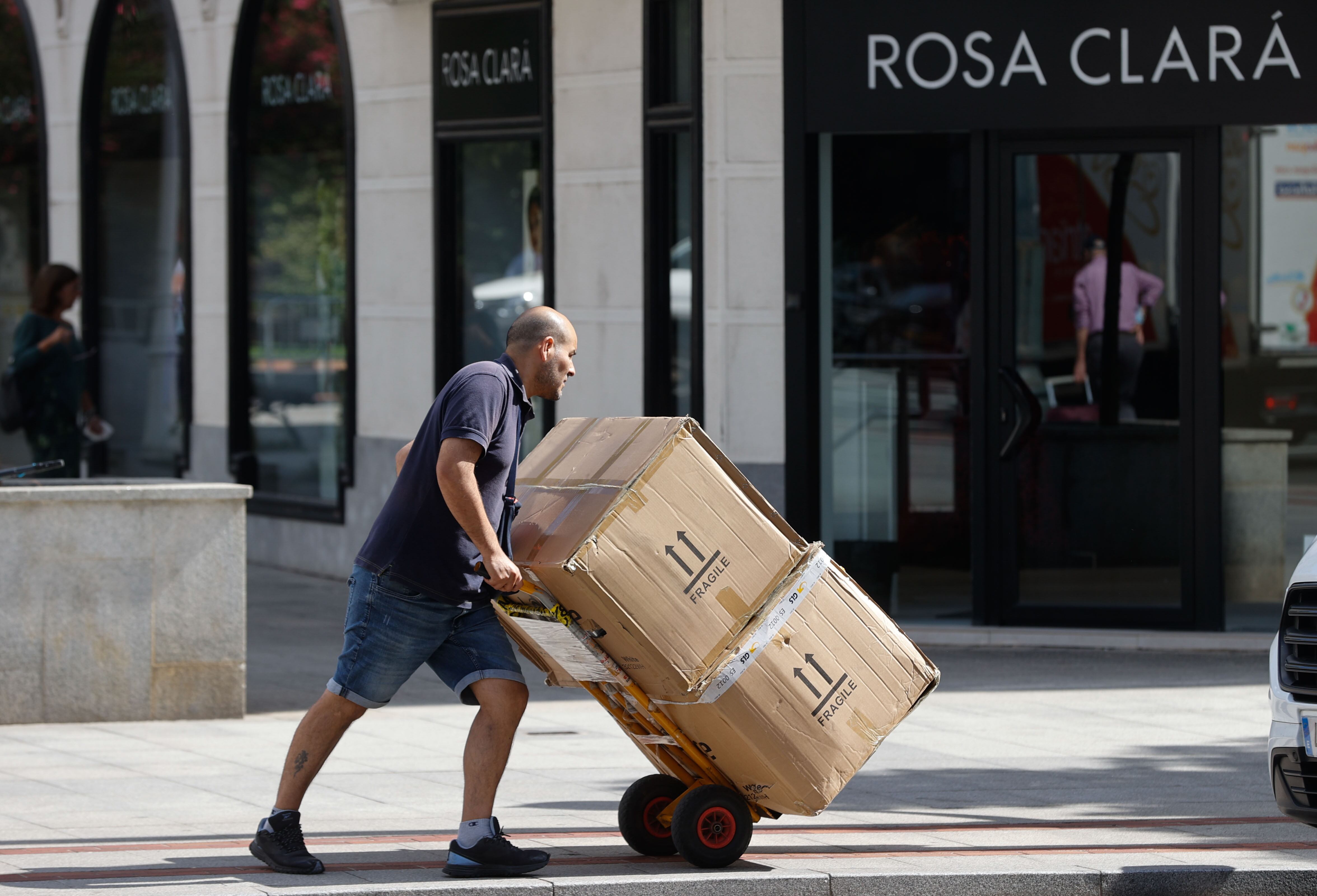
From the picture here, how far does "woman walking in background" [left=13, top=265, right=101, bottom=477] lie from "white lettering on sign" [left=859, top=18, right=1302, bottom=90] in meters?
5.24

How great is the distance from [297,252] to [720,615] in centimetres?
954

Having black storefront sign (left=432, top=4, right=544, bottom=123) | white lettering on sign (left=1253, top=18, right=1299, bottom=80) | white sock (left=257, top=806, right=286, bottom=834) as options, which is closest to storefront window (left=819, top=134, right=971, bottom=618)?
white lettering on sign (left=1253, top=18, right=1299, bottom=80)

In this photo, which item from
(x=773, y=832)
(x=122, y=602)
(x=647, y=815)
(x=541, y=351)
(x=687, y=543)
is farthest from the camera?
(x=122, y=602)

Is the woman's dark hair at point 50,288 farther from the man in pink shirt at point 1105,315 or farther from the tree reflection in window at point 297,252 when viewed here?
the man in pink shirt at point 1105,315

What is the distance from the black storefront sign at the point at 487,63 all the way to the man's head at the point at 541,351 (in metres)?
6.47

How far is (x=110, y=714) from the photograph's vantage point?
849 cm

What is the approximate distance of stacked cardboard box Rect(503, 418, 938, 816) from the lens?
5547 millimetres

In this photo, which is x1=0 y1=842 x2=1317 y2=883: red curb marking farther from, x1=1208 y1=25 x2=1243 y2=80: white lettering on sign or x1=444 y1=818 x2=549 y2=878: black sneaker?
x1=1208 y1=25 x2=1243 y2=80: white lettering on sign

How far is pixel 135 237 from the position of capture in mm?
16734

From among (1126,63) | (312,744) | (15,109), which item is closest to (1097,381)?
(1126,63)

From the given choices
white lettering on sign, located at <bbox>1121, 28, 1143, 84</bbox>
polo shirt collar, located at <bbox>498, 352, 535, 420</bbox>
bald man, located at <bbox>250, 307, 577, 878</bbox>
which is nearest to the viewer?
bald man, located at <bbox>250, 307, 577, 878</bbox>

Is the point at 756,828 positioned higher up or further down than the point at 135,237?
further down

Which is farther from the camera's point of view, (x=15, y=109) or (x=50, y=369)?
(x=15, y=109)

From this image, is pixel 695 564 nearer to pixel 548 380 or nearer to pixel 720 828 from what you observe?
pixel 548 380
